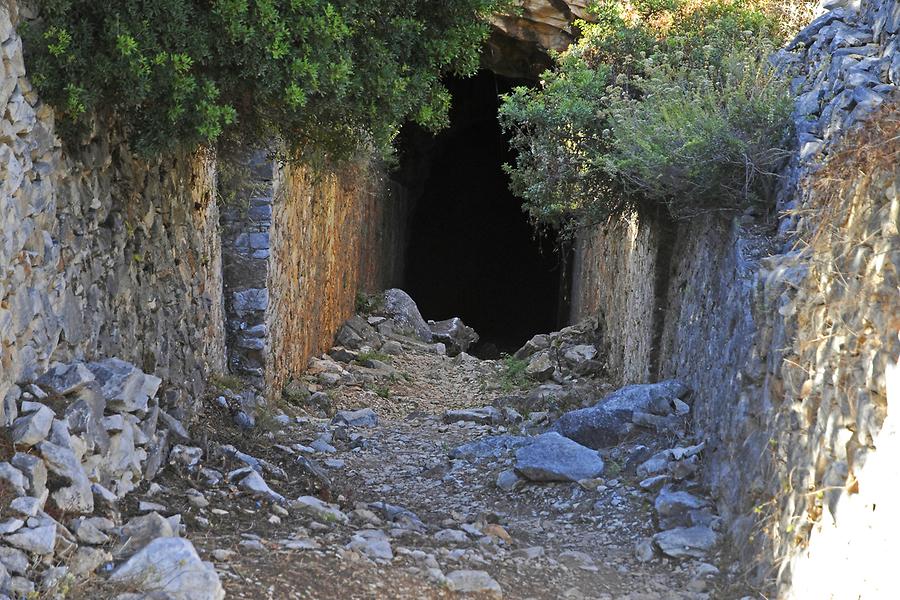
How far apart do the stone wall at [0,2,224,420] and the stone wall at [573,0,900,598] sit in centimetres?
332

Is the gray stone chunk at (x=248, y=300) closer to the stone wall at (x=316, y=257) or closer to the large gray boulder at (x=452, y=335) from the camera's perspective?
the stone wall at (x=316, y=257)

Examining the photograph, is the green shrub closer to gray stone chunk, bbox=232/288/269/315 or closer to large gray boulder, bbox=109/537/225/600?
gray stone chunk, bbox=232/288/269/315

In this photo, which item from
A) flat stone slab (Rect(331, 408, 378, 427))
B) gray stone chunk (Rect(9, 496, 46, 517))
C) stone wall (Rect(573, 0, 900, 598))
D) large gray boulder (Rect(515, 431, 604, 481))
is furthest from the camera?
flat stone slab (Rect(331, 408, 378, 427))

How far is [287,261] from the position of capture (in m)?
9.23

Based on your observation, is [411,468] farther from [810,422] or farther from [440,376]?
[440,376]

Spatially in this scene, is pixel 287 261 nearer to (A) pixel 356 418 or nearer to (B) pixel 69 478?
(A) pixel 356 418

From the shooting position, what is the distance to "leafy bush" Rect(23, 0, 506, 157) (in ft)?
14.5

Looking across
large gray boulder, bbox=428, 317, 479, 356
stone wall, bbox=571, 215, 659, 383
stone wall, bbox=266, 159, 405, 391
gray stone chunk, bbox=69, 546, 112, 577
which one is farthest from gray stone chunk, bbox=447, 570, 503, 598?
large gray boulder, bbox=428, 317, 479, 356

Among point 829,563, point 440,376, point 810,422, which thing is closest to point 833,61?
point 810,422

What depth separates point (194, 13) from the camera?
4.63 m

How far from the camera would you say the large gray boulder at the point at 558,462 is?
20.0ft

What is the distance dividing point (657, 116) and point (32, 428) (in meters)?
4.32

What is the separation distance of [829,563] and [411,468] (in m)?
3.89

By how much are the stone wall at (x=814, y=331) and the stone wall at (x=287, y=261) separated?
2909mm
